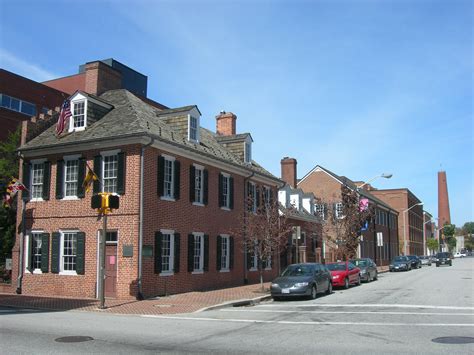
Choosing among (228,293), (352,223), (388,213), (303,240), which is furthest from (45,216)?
(388,213)

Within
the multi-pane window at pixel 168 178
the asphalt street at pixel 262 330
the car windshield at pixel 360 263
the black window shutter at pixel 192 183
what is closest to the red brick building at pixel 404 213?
the car windshield at pixel 360 263

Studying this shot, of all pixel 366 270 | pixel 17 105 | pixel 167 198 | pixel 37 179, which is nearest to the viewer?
pixel 167 198

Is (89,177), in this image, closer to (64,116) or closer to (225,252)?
(64,116)

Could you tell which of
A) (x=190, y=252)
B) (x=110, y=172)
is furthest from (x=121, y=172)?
(x=190, y=252)

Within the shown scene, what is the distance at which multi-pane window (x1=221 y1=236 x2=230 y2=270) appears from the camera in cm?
2588

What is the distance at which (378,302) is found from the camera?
61.7 ft

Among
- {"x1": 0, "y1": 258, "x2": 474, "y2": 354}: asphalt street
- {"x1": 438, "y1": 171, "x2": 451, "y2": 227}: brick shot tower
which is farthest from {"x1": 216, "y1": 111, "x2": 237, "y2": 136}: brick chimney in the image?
{"x1": 438, "y1": 171, "x2": 451, "y2": 227}: brick shot tower

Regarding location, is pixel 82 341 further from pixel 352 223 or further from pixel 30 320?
pixel 352 223

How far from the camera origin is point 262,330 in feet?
39.3

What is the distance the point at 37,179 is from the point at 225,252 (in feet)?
31.9

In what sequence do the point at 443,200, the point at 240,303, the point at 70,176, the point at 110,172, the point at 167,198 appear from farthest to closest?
the point at 443,200
the point at 70,176
the point at 167,198
the point at 110,172
the point at 240,303

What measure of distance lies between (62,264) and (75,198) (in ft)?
9.14

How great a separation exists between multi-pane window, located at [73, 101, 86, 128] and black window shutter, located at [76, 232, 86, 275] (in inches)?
195

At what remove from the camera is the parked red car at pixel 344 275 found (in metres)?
26.0
